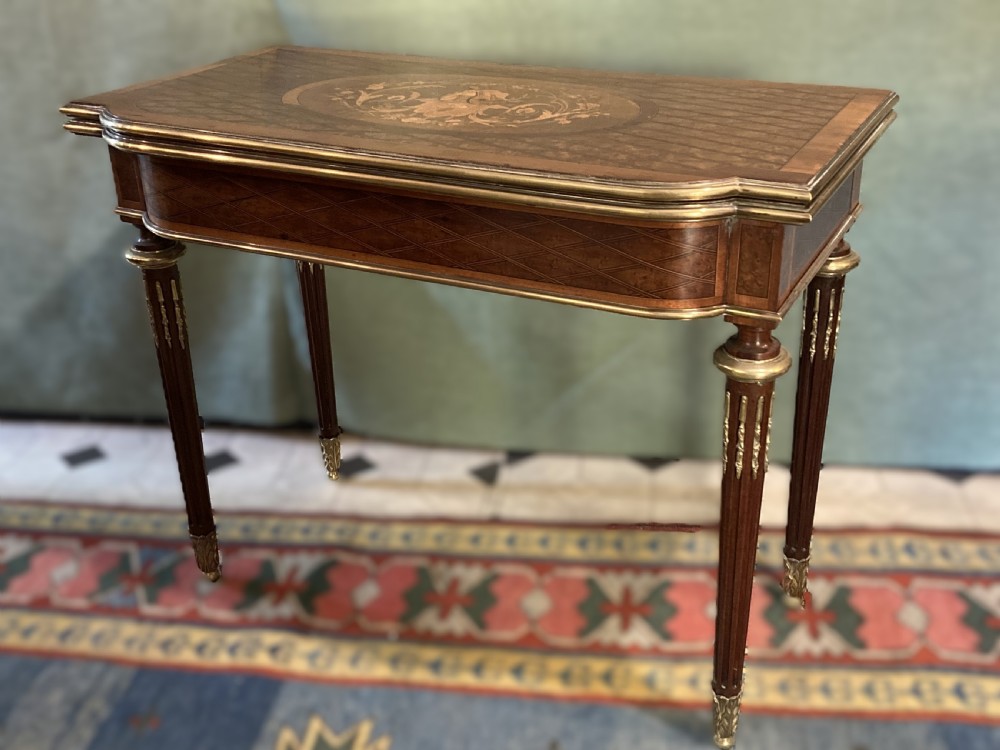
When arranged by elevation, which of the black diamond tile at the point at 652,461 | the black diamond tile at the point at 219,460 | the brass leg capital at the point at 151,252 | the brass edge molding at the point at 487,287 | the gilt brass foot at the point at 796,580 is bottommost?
the black diamond tile at the point at 219,460

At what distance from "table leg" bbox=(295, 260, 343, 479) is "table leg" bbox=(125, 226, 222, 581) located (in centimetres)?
45

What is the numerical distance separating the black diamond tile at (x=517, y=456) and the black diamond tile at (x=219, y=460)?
2.38 feet

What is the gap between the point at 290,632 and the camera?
227 centimetres

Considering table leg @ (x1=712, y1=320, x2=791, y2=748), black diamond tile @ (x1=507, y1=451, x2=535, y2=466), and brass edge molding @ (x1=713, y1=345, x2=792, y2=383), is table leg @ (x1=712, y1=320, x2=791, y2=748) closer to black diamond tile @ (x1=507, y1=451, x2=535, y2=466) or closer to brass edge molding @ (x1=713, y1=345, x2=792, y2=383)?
brass edge molding @ (x1=713, y1=345, x2=792, y2=383)

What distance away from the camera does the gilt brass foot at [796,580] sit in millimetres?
2277

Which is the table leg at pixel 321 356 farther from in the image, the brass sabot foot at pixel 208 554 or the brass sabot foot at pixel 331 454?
the brass sabot foot at pixel 208 554

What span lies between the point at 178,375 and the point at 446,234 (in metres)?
0.79

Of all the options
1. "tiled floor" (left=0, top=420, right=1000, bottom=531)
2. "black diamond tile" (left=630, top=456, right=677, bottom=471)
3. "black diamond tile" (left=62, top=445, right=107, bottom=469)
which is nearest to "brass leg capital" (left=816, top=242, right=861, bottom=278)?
"tiled floor" (left=0, top=420, right=1000, bottom=531)

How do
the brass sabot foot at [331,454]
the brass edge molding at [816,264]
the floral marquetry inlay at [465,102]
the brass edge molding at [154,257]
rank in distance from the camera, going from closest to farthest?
the brass edge molding at [816,264]
the floral marquetry inlay at [465,102]
the brass edge molding at [154,257]
the brass sabot foot at [331,454]

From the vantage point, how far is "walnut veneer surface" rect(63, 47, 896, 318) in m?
1.50

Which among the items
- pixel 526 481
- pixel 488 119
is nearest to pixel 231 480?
pixel 526 481

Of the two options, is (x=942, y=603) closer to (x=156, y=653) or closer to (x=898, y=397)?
(x=898, y=397)

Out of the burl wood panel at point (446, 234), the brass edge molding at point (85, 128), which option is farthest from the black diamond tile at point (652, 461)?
the brass edge molding at point (85, 128)

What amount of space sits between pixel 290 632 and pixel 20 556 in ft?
2.43
